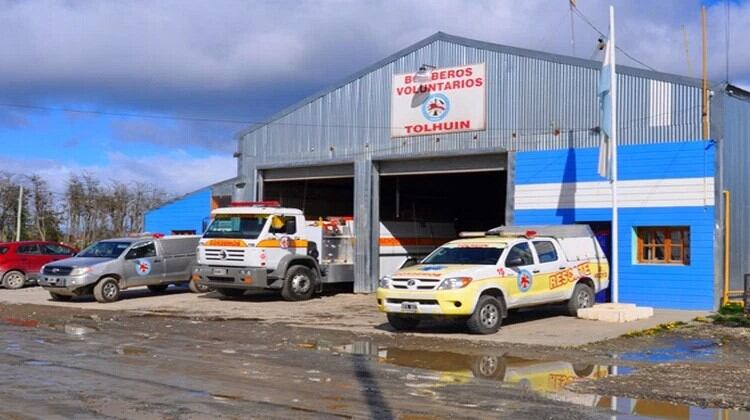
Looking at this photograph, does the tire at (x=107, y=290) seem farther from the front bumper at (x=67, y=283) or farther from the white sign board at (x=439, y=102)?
the white sign board at (x=439, y=102)

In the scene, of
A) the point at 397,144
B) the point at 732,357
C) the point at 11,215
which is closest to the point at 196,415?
the point at 732,357

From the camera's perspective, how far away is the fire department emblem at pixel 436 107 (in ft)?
78.6

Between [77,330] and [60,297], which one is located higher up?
[60,297]

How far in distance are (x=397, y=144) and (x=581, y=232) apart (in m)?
8.04

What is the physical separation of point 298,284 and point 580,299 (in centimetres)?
846

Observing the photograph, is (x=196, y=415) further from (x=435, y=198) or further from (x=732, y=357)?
(x=435, y=198)

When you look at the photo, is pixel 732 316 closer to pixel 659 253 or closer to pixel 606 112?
pixel 659 253

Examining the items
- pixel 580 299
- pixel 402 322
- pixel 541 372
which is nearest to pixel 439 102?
pixel 580 299

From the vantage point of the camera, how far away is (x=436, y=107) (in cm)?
2417

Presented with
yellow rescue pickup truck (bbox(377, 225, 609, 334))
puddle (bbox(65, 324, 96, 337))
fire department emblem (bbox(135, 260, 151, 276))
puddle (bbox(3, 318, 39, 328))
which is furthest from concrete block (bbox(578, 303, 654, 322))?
fire department emblem (bbox(135, 260, 151, 276))

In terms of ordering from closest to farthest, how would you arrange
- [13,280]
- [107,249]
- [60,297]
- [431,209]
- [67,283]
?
1. [67,283]
2. [107,249]
3. [60,297]
4. [13,280]
5. [431,209]

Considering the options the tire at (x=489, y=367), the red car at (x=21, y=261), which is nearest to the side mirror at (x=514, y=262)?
the tire at (x=489, y=367)

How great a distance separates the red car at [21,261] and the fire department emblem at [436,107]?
15.1m

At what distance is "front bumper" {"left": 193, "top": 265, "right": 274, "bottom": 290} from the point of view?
22.5 m
